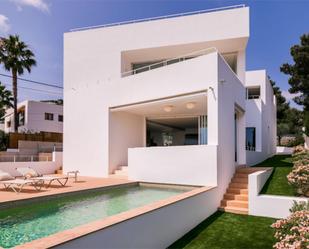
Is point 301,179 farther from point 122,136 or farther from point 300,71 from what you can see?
point 300,71

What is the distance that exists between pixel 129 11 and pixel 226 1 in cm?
708

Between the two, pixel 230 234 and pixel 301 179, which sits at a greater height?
pixel 301 179

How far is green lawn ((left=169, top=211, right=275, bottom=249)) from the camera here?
23.2 ft

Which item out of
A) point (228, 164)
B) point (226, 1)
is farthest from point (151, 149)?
point (226, 1)

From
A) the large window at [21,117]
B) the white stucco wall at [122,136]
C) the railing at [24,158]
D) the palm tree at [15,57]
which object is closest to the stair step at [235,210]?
the white stucco wall at [122,136]

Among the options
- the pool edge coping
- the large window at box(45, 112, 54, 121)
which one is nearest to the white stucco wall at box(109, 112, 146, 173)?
the pool edge coping

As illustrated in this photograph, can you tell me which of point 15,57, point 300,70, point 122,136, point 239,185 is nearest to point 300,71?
point 300,70

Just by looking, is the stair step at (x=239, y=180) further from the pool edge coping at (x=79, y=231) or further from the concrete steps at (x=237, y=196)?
the pool edge coping at (x=79, y=231)

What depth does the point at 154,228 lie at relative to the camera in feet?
20.8

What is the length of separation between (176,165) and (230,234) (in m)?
4.80

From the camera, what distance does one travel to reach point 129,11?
806 inches

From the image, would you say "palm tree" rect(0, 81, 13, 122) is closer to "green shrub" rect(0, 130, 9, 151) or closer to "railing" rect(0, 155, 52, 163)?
"green shrub" rect(0, 130, 9, 151)

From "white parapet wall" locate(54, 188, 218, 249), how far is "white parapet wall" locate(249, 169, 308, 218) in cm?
168

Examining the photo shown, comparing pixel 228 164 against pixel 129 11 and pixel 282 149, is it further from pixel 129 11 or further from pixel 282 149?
pixel 282 149
